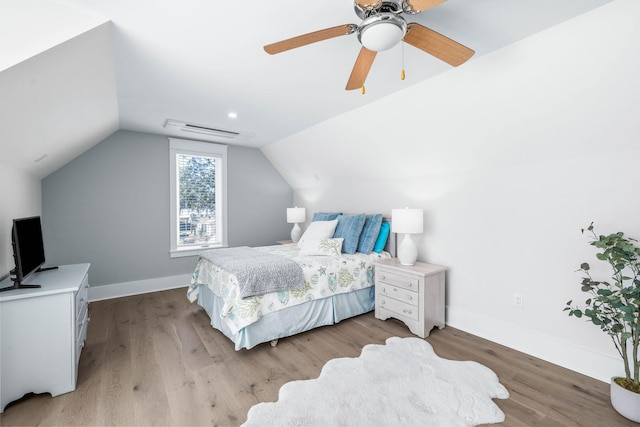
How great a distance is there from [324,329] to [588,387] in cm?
208

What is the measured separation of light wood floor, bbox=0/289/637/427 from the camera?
→ 1.75 m

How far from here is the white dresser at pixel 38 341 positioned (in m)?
1.79

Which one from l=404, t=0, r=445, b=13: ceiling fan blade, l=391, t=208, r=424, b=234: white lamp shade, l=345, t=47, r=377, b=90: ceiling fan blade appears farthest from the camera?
l=391, t=208, r=424, b=234: white lamp shade

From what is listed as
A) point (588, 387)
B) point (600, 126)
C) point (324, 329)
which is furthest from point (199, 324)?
point (600, 126)

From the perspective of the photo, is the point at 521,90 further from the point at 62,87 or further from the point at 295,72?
the point at 62,87

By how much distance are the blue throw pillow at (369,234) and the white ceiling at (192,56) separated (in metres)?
1.22

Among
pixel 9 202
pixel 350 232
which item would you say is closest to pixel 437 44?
pixel 350 232

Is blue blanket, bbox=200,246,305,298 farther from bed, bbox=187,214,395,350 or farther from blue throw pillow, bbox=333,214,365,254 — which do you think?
blue throw pillow, bbox=333,214,365,254

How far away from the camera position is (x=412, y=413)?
174 cm

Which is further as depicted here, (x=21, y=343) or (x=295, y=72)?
(x=295, y=72)

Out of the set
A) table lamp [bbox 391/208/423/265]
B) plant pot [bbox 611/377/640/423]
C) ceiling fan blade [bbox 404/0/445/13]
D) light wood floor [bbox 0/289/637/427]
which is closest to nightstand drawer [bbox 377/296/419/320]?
light wood floor [bbox 0/289/637/427]

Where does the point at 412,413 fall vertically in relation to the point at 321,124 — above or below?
below

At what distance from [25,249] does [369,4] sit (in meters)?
2.80

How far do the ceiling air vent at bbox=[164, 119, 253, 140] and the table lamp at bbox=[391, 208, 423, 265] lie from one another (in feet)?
8.45
